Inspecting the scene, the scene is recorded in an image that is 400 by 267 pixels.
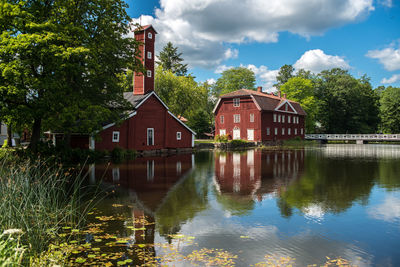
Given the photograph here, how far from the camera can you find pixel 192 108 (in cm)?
4466

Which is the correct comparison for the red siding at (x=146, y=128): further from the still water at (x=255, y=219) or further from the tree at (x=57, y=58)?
the still water at (x=255, y=219)

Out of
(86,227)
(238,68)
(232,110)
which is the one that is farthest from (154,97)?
(238,68)

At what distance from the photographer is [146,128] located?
2873cm

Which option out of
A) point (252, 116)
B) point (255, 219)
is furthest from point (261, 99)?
point (255, 219)

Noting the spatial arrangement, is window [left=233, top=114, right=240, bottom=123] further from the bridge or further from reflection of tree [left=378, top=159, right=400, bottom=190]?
reflection of tree [left=378, top=159, right=400, bottom=190]

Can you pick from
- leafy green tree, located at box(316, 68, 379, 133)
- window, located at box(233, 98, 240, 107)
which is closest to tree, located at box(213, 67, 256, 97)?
leafy green tree, located at box(316, 68, 379, 133)

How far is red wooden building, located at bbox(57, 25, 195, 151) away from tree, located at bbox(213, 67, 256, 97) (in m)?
36.2

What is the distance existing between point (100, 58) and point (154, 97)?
8718 mm

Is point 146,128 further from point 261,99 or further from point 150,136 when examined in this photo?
point 261,99

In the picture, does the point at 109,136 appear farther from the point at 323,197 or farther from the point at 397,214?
the point at 397,214

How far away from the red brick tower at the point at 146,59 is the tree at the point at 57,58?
6654 mm

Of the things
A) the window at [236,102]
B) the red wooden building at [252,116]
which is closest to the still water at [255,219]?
the red wooden building at [252,116]

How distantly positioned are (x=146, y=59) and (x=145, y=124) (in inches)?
255

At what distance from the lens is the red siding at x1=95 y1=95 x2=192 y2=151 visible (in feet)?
85.4
